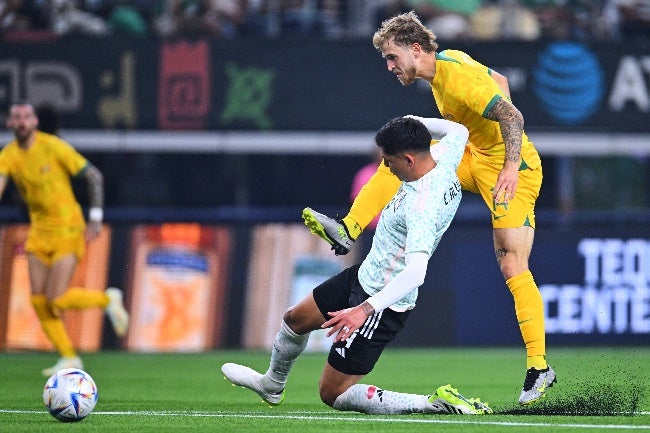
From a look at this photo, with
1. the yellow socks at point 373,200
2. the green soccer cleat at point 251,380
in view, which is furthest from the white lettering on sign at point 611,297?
the green soccer cleat at point 251,380

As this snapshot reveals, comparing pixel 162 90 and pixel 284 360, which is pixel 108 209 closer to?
pixel 162 90

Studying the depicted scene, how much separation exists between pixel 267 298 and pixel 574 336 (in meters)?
3.22

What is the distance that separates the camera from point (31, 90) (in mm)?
15703

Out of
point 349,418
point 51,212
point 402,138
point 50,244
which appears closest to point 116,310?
point 50,244

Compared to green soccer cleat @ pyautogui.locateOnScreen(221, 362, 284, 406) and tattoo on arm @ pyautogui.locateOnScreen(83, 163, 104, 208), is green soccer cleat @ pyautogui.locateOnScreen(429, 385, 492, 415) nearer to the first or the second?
green soccer cleat @ pyautogui.locateOnScreen(221, 362, 284, 406)

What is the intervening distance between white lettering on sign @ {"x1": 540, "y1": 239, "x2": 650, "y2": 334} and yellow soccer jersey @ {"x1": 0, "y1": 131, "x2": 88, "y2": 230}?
17.1 feet

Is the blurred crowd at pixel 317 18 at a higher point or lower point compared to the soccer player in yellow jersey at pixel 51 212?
higher

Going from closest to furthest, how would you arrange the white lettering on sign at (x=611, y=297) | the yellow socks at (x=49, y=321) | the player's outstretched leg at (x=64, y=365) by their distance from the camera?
the player's outstretched leg at (x=64, y=365)
the yellow socks at (x=49, y=321)
the white lettering on sign at (x=611, y=297)

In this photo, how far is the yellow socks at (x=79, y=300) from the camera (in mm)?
11727

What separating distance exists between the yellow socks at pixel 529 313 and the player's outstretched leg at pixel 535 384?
0.06 metres

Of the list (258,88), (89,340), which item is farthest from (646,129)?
(89,340)

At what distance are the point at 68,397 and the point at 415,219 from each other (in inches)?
82.1

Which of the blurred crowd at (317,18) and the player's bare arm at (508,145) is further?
the blurred crowd at (317,18)

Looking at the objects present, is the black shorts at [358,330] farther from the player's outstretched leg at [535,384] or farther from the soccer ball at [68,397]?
the soccer ball at [68,397]
